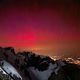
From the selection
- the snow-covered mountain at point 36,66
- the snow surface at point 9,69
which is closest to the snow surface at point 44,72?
the snow-covered mountain at point 36,66

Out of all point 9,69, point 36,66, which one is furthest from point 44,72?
point 9,69

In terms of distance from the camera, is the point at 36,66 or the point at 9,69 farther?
the point at 36,66

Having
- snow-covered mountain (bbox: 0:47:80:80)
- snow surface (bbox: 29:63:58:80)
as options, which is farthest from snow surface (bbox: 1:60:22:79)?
snow surface (bbox: 29:63:58:80)

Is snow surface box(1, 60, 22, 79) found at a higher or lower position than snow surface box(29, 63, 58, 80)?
higher

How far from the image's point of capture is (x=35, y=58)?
279 centimetres

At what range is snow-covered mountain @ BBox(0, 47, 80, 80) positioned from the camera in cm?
255

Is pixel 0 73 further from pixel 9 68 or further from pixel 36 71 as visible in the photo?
pixel 36 71

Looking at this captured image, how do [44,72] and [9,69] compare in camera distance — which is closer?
[9,69]

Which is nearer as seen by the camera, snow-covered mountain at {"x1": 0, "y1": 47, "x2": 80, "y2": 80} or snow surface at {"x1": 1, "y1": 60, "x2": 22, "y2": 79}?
snow surface at {"x1": 1, "y1": 60, "x2": 22, "y2": 79}

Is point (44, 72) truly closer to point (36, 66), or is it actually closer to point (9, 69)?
point (36, 66)

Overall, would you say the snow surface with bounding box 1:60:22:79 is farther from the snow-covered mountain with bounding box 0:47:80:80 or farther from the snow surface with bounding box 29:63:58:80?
the snow surface with bounding box 29:63:58:80

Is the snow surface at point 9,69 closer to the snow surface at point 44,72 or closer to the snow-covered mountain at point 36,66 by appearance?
the snow-covered mountain at point 36,66

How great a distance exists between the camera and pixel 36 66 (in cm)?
271

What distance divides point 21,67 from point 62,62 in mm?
432
